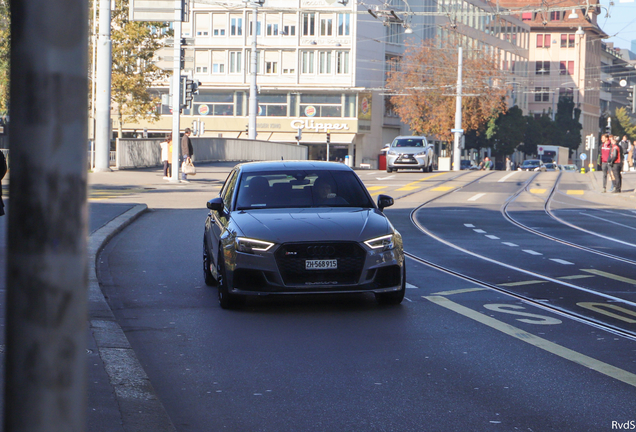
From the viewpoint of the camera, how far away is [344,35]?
84.4 meters

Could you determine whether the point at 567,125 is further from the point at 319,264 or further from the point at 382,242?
the point at 319,264

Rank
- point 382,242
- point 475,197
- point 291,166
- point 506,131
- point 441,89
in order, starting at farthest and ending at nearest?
point 506,131 < point 441,89 < point 475,197 < point 291,166 < point 382,242

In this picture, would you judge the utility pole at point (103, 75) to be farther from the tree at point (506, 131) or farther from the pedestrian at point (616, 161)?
the tree at point (506, 131)

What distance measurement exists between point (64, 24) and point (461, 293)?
826 cm

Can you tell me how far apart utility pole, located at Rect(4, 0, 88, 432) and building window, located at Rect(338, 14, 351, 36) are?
83.4 meters

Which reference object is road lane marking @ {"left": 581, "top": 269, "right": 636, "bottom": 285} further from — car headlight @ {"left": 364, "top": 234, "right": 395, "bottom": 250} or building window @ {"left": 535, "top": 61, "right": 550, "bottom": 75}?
building window @ {"left": 535, "top": 61, "right": 550, "bottom": 75}

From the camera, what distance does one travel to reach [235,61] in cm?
8738

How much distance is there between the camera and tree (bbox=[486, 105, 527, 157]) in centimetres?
9643

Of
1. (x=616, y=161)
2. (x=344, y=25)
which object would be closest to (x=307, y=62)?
(x=344, y=25)

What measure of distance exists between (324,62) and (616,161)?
56.6m

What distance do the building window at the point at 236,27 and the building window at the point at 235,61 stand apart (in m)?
1.75

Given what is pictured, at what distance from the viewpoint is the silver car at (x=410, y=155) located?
4731 centimetres

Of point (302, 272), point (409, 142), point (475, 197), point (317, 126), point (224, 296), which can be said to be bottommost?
point (475, 197)

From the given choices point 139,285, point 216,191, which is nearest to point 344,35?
point 216,191
